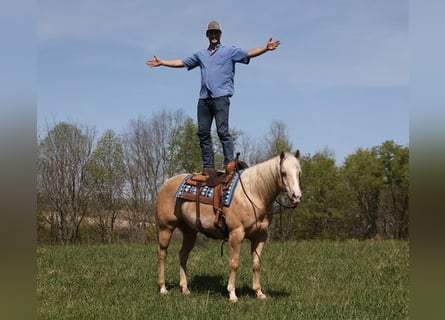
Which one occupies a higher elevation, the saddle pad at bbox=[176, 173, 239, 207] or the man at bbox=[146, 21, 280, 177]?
the man at bbox=[146, 21, 280, 177]

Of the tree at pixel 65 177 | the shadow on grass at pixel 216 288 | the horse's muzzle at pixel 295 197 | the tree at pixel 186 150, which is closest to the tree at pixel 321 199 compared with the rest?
the tree at pixel 186 150

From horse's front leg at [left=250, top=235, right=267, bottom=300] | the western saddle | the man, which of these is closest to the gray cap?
the man

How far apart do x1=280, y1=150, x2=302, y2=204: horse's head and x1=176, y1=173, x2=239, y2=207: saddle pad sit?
103 centimetres

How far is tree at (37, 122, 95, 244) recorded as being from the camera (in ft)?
95.0

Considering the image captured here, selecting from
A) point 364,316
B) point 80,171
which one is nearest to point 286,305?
point 364,316

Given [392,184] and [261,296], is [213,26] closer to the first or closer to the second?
[261,296]

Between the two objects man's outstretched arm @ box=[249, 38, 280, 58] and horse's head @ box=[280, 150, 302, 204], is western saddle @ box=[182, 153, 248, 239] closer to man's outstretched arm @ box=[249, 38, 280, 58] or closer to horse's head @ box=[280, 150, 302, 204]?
horse's head @ box=[280, 150, 302, 204]

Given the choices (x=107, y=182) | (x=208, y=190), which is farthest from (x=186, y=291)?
(x=107, y=182)

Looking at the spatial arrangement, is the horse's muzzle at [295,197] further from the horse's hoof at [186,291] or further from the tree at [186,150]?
the tree at [186,150]

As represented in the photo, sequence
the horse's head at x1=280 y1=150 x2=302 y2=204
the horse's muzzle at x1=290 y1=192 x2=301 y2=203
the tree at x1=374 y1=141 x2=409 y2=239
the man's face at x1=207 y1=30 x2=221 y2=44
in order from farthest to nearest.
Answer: the tree at x1=374 y1=141 x2=409 y2=239, the man's face at x1=207 y1=30 x2=221 y2=44, the horse's head at x1=280 y1=150 x2=302 y2=204, the horse's muzzle at x1=290 y1=192 x2=301 y2=203

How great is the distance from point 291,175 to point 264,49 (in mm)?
2355

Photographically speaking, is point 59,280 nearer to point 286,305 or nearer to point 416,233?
point 286,305

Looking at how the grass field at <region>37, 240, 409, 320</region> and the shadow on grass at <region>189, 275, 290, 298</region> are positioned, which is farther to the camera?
the shadow on grass at <region>189, 275, 290, 298</region>

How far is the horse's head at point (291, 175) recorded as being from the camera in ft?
21.9
